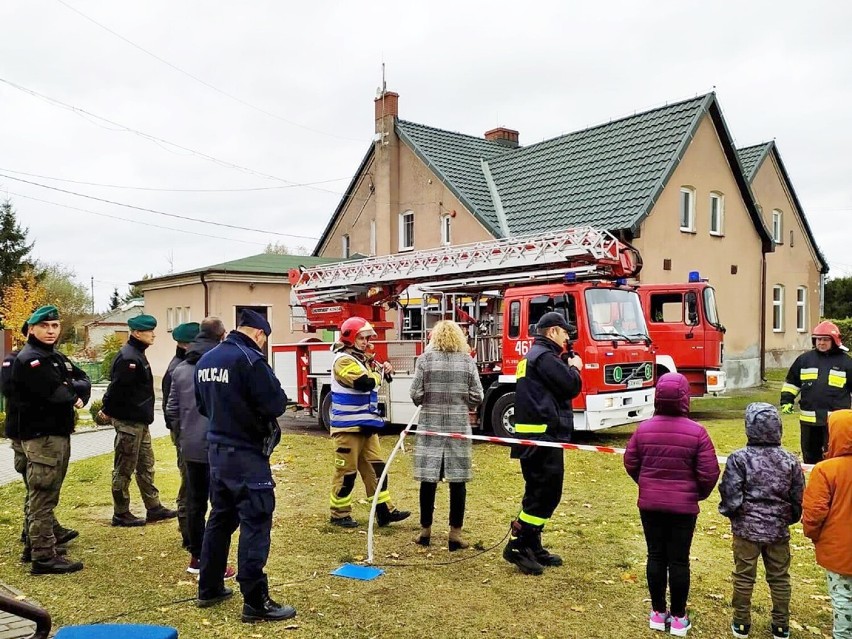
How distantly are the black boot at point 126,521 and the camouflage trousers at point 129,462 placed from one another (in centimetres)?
4

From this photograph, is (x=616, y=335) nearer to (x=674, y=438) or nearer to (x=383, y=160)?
(x=674, y=438)

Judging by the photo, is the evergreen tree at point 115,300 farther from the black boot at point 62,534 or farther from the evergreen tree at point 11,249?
the black boot at point 62,534

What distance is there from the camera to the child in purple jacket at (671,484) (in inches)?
169

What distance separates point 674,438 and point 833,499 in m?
0.84

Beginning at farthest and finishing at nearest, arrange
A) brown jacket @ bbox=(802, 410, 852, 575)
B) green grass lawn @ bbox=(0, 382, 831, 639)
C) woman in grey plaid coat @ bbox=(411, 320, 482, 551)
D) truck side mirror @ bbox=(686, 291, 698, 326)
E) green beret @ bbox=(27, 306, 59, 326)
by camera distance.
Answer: truck side mirror @ bbox=(686, 291, 698, 326), woman in grey plaid coat @ bbox=(411, 320, 482, 551), green beret @ bbox=(27, 306, 59, 326), green grass lawn @ bbox=(0, 382, 831, 639), brown jacket @ bbox=(802, 410, 852, 575)

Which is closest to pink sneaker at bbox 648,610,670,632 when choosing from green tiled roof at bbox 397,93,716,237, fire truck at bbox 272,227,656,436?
fire truck at bbox 272,227,656,436

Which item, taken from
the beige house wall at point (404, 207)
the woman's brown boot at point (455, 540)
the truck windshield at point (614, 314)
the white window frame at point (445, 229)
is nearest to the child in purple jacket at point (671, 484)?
the woman's brown boot at point (455, 540)

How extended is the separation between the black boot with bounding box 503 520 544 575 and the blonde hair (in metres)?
1.44

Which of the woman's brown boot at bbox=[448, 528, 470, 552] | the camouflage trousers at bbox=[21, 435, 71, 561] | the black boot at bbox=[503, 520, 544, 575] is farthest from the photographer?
the woman's brown boot at bbox=[448, 528, 470, 552]

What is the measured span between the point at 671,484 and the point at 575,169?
59.9ft

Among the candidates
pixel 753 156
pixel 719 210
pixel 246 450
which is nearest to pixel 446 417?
pixel 246 450

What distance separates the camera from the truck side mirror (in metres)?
14.7

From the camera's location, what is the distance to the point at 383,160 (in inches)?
950

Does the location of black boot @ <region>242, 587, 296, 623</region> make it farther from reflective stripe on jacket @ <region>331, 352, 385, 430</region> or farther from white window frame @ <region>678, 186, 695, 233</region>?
white window frame @ <region>678, 186, 695, 233</region>
